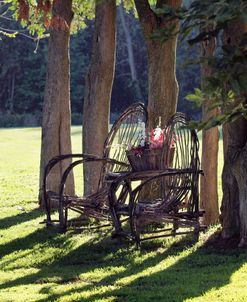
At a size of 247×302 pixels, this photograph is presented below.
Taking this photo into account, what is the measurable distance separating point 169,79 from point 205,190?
59.6 inches

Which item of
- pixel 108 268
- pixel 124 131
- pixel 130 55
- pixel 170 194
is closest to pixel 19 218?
pixel 124 131

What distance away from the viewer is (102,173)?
30.5ft

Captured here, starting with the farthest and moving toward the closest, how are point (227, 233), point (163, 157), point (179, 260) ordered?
point (163, 157) → point (227, 233) → point (179, 260)

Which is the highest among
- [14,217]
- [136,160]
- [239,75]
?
[239,75]

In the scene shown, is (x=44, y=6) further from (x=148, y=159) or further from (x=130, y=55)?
(x=130, y=55)

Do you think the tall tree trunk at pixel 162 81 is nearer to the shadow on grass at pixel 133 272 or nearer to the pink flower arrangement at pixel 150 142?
the pink flower arrangement at pixel 150 142

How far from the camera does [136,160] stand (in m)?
8.45

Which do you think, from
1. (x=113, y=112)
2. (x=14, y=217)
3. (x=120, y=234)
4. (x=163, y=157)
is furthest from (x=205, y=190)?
(x=113, y=112)

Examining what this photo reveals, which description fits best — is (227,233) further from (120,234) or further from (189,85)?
(189,85)

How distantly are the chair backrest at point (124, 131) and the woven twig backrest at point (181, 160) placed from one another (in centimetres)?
73

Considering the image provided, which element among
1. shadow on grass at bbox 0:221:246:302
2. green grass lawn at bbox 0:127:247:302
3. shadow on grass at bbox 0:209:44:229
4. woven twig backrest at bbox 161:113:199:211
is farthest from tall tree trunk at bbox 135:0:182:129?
shadow on grass at bbox 0:209:44:229

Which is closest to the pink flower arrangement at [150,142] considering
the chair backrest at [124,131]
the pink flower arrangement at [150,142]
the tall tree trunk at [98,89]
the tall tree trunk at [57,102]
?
the pink flower arrangement at [150,142]

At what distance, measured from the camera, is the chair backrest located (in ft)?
30.8

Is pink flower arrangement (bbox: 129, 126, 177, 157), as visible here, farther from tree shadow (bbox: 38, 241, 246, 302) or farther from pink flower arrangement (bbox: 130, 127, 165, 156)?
tree shadow (bbox: 38, 241, 246, 302)
